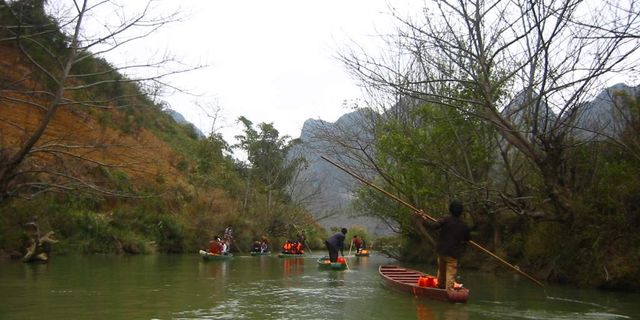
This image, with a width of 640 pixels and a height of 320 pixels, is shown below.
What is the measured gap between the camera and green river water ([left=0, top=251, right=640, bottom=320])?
873cm

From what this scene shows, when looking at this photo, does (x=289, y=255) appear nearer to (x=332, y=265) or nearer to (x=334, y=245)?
(x=334, y=245)

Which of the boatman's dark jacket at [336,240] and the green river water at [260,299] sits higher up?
the boatman's dark jacket at [336,240]

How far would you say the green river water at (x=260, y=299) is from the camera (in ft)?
28.7

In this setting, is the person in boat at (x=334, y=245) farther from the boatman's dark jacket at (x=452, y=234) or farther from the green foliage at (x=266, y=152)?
the green foliage at (x=266, y=152)

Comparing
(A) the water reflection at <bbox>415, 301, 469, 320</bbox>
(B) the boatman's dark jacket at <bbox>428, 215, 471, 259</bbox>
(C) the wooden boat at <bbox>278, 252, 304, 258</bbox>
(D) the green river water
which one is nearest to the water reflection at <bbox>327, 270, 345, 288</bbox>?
(D) the green river water

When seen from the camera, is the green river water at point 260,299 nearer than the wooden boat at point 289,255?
Yes

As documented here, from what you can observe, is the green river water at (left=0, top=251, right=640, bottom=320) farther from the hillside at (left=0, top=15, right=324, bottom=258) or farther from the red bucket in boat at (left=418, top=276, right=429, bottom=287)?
the hillside at (left=0, top=15, right=324, bottom=258)

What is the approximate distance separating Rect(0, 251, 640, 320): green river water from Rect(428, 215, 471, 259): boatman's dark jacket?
0.90 metres

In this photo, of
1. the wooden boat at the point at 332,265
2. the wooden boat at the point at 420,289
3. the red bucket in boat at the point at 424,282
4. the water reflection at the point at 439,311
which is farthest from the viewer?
the wooden boat at the point at 332,265

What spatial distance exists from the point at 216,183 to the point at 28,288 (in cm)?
2788

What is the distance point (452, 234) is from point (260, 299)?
11.8 ft

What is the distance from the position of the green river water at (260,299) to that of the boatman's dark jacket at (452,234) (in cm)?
90

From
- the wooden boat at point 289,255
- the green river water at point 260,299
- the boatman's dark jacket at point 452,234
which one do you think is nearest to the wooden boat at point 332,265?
the green river water at point 260,299

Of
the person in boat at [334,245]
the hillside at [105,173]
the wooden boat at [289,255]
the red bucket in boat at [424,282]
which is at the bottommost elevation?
the red bucket in boat at [424,282]
